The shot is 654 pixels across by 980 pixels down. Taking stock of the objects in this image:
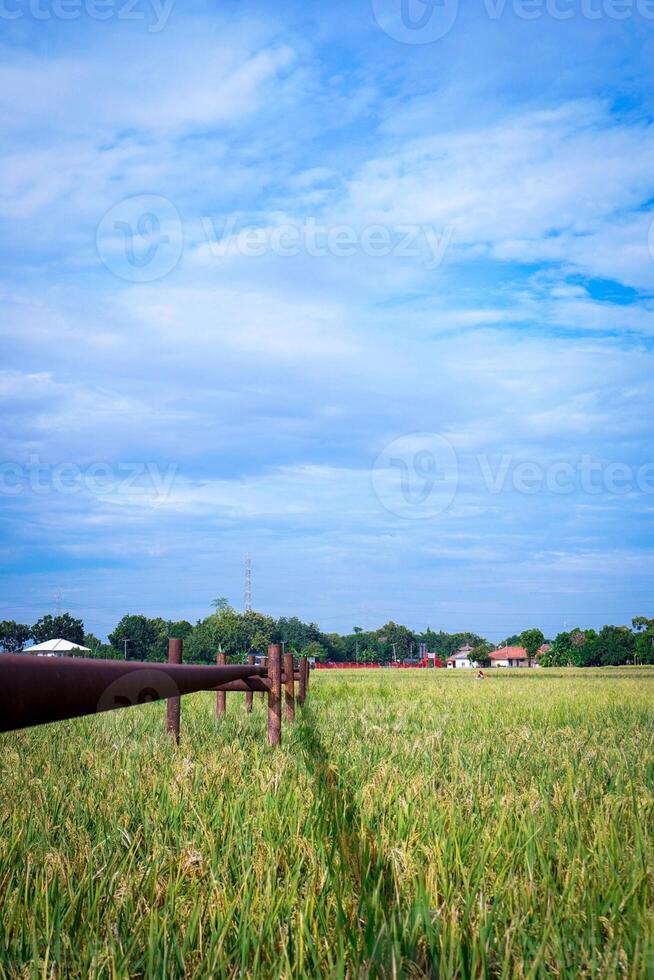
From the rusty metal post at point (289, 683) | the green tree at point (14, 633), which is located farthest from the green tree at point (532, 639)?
the rusty metal post at point (289, 683)

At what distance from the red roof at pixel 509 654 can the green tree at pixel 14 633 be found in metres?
99.3

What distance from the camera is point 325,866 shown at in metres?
2.70

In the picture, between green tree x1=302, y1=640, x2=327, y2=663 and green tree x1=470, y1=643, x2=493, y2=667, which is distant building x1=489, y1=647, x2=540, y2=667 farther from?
green tree x1=302, y1=640, x2=327, y2=663

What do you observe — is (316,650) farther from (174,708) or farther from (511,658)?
(174,708)

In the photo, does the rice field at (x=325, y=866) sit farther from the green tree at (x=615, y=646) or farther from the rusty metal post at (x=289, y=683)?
the green tree at (x=615, y=646)

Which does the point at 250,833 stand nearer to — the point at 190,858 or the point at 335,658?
the point at 190,858

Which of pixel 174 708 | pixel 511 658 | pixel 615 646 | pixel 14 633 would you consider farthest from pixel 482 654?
pixel 174 708

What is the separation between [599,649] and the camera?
400 ft

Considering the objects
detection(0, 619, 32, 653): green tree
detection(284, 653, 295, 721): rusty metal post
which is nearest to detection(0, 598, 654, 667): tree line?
detection(0, 619, 32, 653): green tree

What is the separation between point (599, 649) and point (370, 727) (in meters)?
123

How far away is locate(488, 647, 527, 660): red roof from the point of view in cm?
18225

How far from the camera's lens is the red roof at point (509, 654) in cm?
18225

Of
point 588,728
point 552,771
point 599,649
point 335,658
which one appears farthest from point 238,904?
point 335,658

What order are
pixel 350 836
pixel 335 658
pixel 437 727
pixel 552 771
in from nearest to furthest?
pixel 350 836 → pixel 552 771 → pixel 437 727 → pixel 335 658
